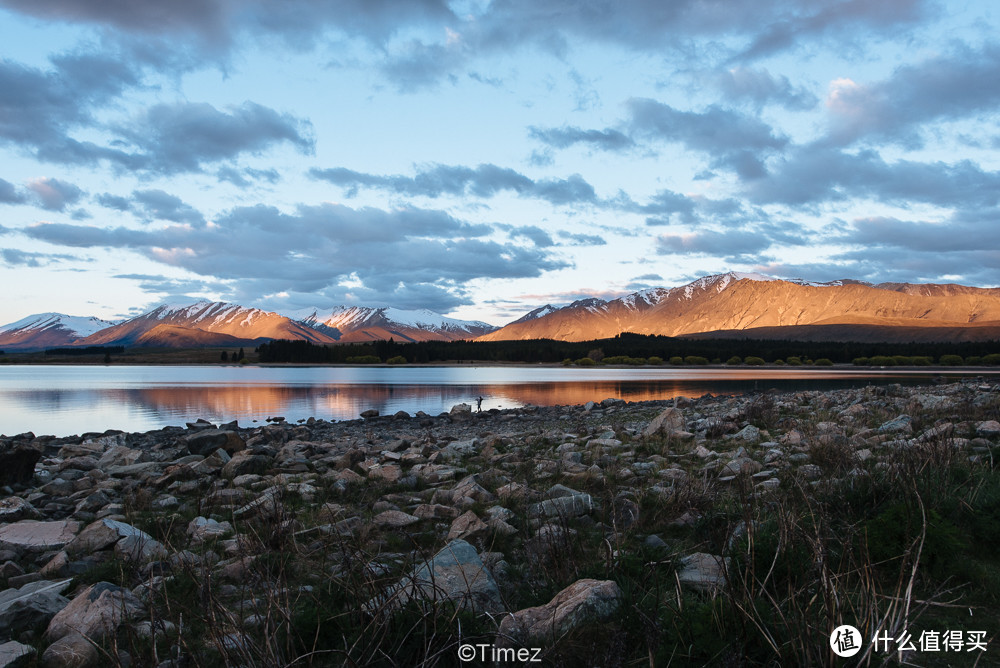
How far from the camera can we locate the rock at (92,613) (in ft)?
13.2

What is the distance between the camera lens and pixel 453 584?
4.11 meters

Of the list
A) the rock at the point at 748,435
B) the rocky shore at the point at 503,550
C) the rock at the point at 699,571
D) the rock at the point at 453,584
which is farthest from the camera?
the rock at the point at 748,435

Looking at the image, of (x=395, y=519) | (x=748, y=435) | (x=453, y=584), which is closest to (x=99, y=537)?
(x=395, y=519)

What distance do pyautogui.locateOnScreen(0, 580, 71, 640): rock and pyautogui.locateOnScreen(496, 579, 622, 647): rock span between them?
3656mm

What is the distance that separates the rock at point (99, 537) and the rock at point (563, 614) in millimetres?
4630

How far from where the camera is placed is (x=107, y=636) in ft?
12.5

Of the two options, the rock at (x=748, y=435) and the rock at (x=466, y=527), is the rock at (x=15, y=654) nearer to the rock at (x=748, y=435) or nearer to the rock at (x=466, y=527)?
the rock at (x=466, y=527)

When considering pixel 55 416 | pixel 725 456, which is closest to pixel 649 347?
pixel 55 416

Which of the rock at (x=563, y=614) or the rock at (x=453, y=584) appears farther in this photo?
the rock at (x=453, y=584)

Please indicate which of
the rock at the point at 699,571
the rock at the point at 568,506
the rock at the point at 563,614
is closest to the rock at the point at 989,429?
the rock at the point at 568,506

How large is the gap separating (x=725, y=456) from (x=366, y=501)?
564cm

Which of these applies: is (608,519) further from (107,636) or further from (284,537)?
(107,636)

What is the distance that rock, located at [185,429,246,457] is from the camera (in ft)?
44.8

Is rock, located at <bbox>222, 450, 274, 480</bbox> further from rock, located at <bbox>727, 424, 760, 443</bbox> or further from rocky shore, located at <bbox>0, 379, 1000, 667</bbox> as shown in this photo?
rock, located at <bbox>727, 424, 760, 443</bbox>
